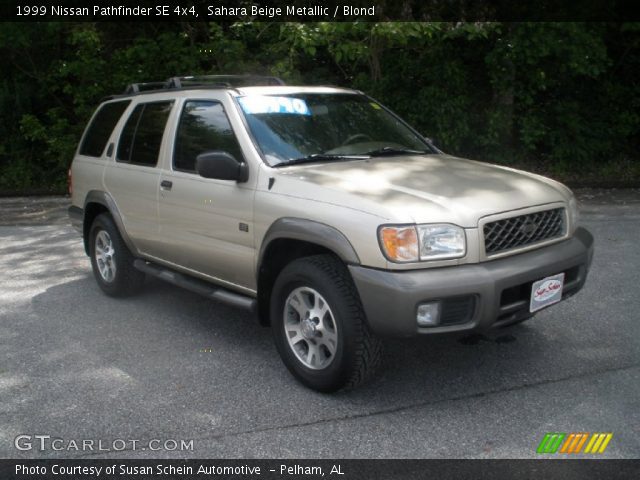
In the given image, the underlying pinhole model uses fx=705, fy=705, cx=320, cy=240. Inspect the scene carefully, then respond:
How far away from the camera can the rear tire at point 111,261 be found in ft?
20.6

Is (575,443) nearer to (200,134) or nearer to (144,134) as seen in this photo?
(200,134)

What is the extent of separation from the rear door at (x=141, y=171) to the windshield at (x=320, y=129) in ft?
3.50

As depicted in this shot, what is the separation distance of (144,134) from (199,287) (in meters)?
1.59

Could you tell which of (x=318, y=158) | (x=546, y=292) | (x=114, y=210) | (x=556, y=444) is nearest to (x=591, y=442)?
(x=556, y=444)

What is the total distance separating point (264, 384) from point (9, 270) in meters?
4.58

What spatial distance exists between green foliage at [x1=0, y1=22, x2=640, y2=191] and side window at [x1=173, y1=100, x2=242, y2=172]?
491 centimetres

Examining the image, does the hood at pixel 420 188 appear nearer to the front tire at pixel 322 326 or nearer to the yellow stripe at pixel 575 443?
the front tire at pixel 322 326

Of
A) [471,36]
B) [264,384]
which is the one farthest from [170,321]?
[471,36]

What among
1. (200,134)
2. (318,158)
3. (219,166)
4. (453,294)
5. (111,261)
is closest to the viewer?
(453,294)

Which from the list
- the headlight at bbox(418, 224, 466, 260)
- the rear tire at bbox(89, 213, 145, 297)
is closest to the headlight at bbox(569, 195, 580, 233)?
the headlight at bbox(418, 224, 466, 260)

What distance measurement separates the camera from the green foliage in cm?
1148

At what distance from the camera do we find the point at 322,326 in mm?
4176

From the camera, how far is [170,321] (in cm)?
581

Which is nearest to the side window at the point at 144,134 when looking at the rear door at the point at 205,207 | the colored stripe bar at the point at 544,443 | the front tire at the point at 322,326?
the rear door at the point at 205,207
